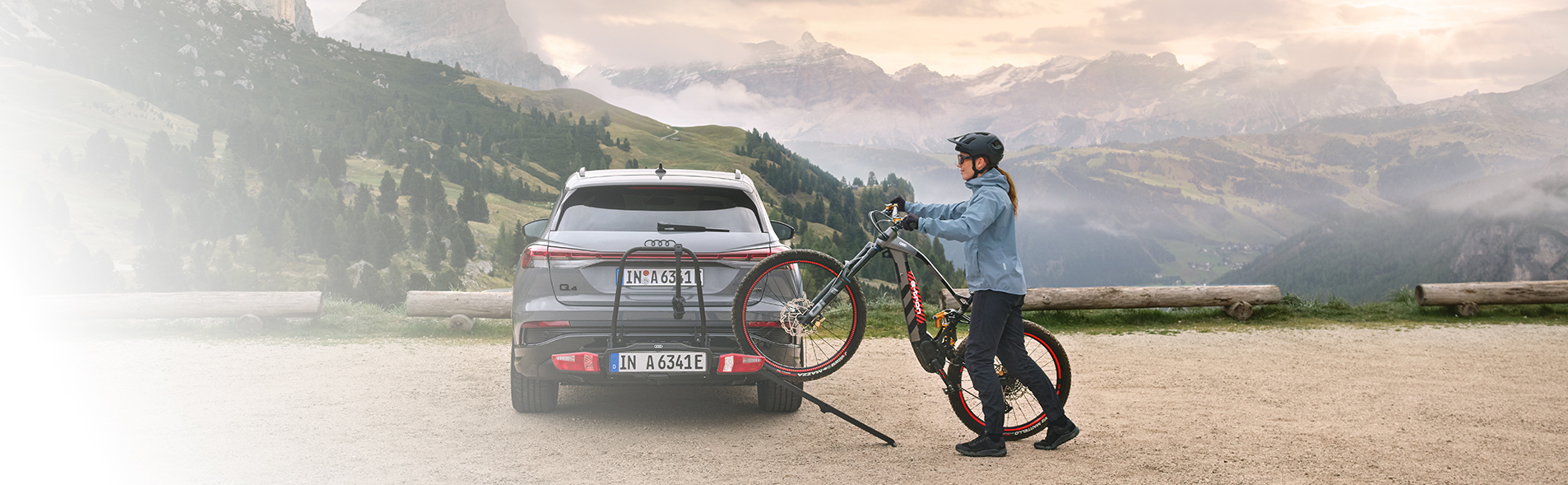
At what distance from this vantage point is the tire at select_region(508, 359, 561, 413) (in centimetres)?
670

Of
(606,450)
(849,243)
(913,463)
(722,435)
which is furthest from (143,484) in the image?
(849,243)

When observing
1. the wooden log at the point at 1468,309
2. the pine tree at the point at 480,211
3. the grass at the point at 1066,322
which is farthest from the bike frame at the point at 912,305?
the pine tree at the point at 480,211

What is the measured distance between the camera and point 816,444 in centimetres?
593

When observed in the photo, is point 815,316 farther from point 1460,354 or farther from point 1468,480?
point 1460,354

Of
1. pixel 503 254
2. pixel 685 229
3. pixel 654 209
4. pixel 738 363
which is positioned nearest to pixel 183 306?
pixel 654 209

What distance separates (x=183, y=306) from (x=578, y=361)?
9714 millimetres

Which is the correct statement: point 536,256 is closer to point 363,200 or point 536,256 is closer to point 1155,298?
point 1155,298

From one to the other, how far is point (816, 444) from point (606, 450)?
138 centimetres

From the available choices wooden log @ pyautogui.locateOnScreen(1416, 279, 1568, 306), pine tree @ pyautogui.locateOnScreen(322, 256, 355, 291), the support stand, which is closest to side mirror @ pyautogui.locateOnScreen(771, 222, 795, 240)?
the support stand

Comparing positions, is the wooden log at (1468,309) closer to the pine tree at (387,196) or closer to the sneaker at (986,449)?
the sneaker at (986,449)

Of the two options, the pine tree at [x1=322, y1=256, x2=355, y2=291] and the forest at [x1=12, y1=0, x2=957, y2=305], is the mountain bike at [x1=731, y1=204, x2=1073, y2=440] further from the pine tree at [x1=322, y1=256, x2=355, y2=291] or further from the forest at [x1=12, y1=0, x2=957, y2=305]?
the pine tree at [x1=322, y1=256, x2=355, y2=291]

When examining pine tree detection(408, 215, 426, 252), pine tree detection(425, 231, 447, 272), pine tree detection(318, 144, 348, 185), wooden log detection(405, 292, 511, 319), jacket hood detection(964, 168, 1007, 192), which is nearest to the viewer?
jacket hood detection(964, 168, 1007, 192)

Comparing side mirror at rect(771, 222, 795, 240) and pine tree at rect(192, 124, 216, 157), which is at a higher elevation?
pine tree at rect(192, 124, 216, 157)

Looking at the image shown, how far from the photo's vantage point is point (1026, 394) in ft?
20.0
